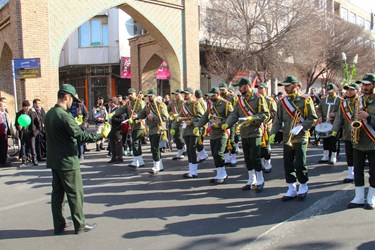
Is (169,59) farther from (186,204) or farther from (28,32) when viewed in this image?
(186,204)

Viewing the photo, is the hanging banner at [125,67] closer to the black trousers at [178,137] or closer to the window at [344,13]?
the black trousers at [178,137]

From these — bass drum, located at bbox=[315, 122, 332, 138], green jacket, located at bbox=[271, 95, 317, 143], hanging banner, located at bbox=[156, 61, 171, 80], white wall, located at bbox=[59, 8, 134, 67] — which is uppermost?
white wall, located at bbox=[59, 8, 134, 67]

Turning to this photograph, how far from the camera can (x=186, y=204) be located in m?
6.46

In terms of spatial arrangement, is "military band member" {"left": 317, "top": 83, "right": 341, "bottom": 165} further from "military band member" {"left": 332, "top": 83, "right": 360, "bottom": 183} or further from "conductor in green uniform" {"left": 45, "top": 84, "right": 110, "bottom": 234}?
"conductor in green uniform" {"left": 45, "top": 84, "right": 110, "bottom": 234}

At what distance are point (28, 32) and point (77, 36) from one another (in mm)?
15171

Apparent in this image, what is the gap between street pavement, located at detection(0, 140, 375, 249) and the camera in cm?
475

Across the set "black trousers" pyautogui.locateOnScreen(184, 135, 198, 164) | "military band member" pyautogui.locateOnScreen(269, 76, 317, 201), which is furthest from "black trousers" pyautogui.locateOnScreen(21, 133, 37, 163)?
"military band member" pyautogui.locateOnScreen(269, 76, 317, 201)

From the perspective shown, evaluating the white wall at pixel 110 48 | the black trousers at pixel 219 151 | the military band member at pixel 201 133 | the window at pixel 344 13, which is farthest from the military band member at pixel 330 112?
the window at pixel 344 13

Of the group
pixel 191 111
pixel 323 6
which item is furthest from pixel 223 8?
pixel 191 111

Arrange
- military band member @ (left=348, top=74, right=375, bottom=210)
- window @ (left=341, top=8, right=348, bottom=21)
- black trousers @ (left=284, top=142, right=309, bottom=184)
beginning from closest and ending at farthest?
military band member @ (left=348, top=74, right=375, bottom=210) → black trousers @ (left=284, top=142, right=309, bottom=184) → window @ (left=341, top=8, right=348, bottom=21)

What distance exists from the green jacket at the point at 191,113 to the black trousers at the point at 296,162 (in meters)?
2.76

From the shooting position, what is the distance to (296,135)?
6.39 m

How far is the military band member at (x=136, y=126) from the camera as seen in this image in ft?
32.2

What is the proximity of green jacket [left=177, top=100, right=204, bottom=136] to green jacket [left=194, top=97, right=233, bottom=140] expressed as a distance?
0.98ft
